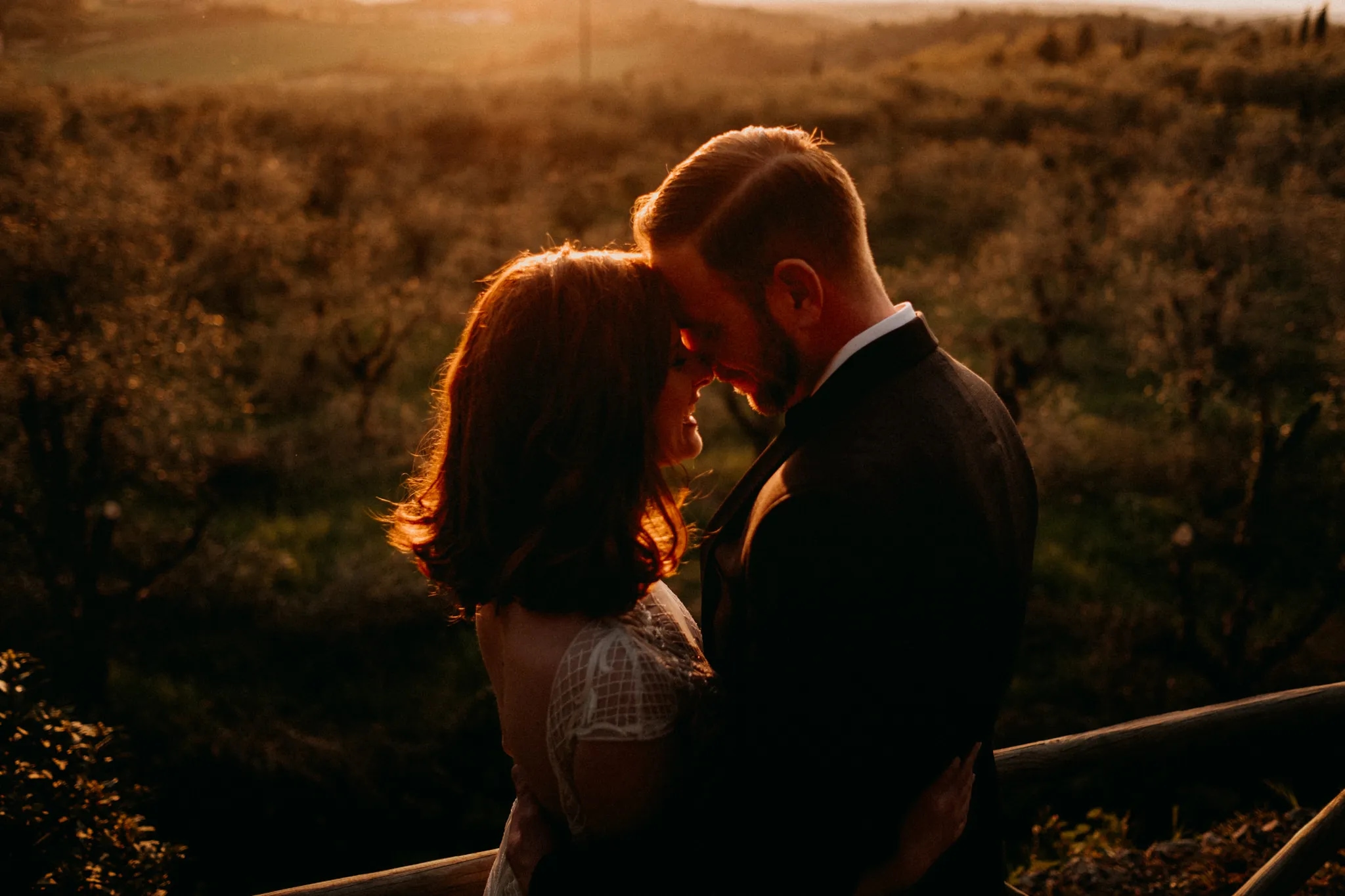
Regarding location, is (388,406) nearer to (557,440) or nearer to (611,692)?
(557,440)

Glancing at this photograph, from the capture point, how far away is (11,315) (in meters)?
9.65

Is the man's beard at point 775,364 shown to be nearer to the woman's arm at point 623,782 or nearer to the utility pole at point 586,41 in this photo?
the woman's arm at point 623,782

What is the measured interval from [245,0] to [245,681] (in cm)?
1743

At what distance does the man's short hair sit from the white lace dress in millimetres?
901

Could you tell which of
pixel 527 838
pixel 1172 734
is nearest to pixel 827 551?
pixel 527 838

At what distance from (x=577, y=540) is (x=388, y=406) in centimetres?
1265

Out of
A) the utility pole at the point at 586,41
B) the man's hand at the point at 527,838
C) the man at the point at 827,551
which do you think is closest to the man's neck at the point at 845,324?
the man at the point at 827,551

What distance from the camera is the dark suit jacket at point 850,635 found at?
69.5 inches

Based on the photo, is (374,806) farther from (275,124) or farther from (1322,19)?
(1322,19)

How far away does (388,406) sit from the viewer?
1404cm

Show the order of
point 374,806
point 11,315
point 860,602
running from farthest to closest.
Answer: point 11,315
point 374,806
point 860,602

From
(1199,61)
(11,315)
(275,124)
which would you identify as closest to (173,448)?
(11,315)

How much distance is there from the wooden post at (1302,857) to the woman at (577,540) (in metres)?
2.15

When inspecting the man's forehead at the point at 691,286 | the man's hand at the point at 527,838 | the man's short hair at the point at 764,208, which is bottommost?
the man's hand at the point at 527,838
